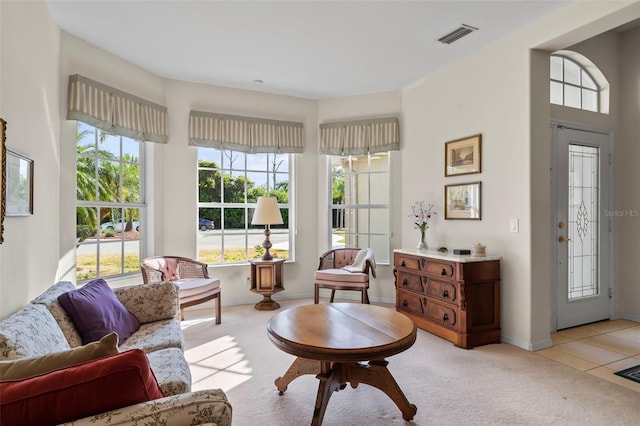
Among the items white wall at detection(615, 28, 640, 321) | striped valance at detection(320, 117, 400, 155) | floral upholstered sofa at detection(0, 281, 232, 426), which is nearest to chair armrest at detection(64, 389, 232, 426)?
floral upholstered sofa at detection(0, 281, 232, 426)

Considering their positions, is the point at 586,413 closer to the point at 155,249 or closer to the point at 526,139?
the point at 526,139

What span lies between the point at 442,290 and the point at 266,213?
2271mm

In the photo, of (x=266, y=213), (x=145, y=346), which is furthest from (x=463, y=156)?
(x=145, y=346)

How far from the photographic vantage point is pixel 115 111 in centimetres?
380

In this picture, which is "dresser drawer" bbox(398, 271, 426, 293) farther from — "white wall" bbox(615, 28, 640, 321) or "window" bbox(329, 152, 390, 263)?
"white wall" bbox(615, 28, 640, 321)

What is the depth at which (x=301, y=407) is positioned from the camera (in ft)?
7.45

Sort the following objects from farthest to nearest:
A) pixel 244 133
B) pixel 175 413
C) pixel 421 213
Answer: pixel 244 133 < pixel 421 213 < pixel 175 413

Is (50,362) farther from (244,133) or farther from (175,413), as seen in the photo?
(244,133)

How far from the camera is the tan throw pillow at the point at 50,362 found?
107 cm

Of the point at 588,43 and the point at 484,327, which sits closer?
the point at 484,327

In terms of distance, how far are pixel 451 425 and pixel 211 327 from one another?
2.66 meters

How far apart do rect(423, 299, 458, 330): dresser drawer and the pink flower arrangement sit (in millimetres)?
951

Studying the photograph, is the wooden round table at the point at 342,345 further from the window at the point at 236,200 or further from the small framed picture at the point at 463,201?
the window at the point at 236,200

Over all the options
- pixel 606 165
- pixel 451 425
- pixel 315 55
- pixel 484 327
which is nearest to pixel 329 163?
pixel 315 55
